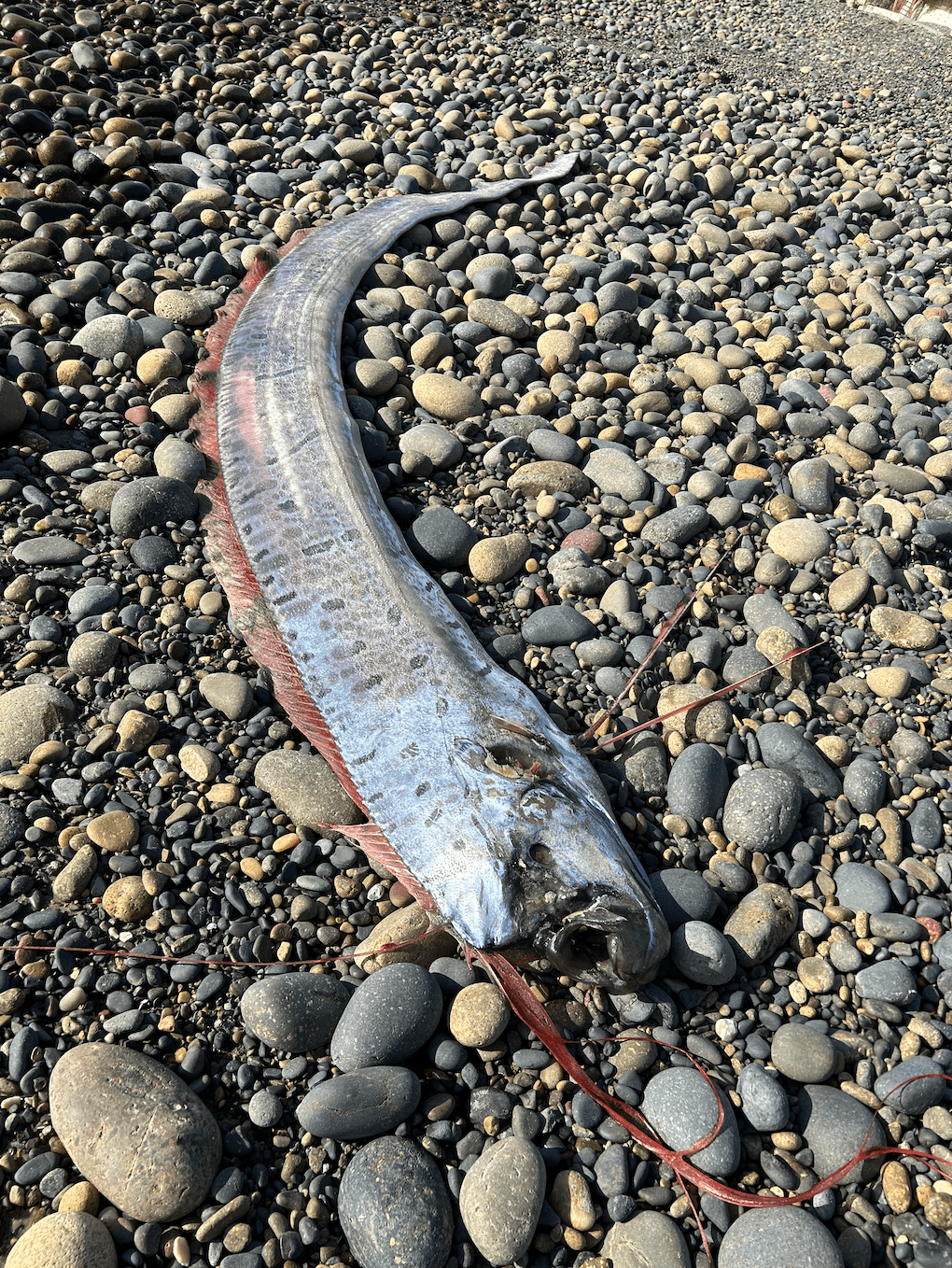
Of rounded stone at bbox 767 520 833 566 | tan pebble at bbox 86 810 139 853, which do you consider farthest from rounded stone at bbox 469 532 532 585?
tan pebble at bbox 86 810 139 853

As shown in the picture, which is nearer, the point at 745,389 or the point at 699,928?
the point at 699,928

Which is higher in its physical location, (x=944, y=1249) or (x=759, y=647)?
(x=759, y=647)

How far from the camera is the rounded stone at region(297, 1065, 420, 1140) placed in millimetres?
2270

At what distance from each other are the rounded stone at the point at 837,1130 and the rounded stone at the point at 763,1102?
0.07 m

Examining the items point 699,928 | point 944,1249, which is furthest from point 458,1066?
point 944,1249

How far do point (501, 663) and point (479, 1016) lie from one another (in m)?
1.39

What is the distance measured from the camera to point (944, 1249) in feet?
6.97

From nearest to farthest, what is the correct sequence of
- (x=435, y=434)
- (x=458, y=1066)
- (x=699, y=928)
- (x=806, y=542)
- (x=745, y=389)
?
(x=458, y=1066), (x=699, y=928), (x=806, y=542), (x=435, y=434), (x=745, y=389)

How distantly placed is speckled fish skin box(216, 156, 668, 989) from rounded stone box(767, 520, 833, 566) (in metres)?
1.54

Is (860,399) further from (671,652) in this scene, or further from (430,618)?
(430,618)

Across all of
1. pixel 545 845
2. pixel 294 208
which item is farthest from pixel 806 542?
pixel 294 208

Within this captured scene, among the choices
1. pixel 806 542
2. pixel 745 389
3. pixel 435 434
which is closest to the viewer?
pixel 806 542

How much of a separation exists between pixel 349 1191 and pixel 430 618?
1844 mm

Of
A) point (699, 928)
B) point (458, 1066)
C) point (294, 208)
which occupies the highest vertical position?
point (294, 208)
